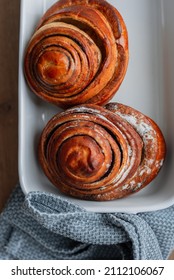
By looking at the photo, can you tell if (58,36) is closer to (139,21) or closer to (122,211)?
(139,21)

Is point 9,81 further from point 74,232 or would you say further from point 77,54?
point 74,232

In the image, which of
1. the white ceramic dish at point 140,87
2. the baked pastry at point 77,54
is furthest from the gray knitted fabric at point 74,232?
the baked pastry at point 77,54

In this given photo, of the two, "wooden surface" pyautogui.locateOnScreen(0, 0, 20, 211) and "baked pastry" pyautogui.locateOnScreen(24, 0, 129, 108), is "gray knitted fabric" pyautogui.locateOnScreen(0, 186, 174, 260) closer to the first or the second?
"wooden surface" pyautogui.locateOnScreen(0, 0, 20, 211)

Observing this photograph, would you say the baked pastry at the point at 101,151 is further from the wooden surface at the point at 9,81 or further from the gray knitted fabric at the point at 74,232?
the wooden surface at the point at 9,81

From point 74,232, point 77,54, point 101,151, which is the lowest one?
point 74,232

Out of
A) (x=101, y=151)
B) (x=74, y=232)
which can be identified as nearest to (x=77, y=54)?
(x=101, y=151)

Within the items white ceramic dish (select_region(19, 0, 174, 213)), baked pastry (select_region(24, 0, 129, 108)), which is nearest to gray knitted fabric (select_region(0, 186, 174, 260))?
white ceramic dish (select_region(19, 0, 174, 213))

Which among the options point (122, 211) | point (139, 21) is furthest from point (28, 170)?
point (139, 21)
